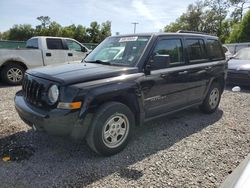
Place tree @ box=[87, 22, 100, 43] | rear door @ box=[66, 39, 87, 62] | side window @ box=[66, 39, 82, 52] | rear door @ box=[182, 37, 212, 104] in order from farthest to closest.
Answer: tree @ box=[87, 22, 100, 43] < side window @ box=[66, 39, 82, 52] < rear door @ box=[66, 39, 87, 62] < rear door @ box=[182, 37, 212, 104]

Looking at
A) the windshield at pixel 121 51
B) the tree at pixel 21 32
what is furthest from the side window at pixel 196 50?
the tree at pixel 21 32

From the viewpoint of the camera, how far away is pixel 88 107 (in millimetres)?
3232

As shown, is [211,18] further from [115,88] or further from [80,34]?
[115,88]

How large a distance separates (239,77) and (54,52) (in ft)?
23.0

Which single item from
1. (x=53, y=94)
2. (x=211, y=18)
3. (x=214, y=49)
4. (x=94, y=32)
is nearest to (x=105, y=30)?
(x=94, y=32)

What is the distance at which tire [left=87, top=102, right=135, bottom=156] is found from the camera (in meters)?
3.37

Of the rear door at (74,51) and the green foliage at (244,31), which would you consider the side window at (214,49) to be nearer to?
the rear door at (74,51)

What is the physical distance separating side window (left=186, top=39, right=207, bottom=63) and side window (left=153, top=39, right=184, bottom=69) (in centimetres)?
30

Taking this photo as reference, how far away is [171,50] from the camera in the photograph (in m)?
4.52

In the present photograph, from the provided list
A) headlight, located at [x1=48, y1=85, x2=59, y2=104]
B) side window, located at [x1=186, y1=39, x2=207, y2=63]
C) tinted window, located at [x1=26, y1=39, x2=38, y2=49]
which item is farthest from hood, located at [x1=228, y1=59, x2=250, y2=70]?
headlight, located at [x1=48, y1=85, x2=59, y2=104]

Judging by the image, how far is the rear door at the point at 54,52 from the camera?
9.41 meters

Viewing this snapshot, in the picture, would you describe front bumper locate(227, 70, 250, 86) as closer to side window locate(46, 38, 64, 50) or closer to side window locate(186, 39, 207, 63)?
side window locate(186, 39, 207, 63)

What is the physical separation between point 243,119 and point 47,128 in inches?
172

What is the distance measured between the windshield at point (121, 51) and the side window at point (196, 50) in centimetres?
114
